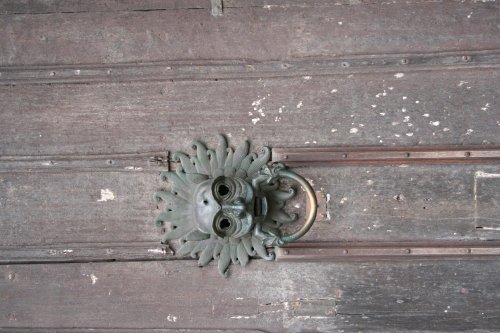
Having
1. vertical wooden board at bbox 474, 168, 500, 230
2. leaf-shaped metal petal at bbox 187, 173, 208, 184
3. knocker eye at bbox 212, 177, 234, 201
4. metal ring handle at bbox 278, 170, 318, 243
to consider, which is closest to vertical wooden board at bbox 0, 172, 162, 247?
leaf-shaped metal petal at bbox 187, 173, 208, 184

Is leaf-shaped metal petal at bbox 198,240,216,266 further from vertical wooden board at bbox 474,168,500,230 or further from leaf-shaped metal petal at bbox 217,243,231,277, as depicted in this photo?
vertical wooden board at bbox 474,168,500,230

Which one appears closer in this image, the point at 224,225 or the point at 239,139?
the point at 224,225

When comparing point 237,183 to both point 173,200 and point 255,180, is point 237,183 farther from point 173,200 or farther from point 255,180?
point 173,200

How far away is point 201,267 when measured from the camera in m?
1.10

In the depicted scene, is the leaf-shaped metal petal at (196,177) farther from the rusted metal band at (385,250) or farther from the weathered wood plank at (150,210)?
the rusted metal band at (385,250)

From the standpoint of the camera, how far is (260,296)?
1.10 meters

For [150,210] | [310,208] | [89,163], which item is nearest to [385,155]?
[310,208]

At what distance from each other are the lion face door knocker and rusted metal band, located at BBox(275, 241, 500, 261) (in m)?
0.06

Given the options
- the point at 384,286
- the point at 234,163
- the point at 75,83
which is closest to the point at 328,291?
the point at 384,286

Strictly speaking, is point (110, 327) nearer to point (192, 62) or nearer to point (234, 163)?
point (234, 163)

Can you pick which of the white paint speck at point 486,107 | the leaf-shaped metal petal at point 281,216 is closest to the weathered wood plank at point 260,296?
the leaf-shaped metal petal at point 281,216

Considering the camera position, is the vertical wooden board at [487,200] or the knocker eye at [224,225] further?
the vertical wooden board at [487,200]

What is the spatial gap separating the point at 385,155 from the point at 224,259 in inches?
16.1

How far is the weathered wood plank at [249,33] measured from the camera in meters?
1.04
